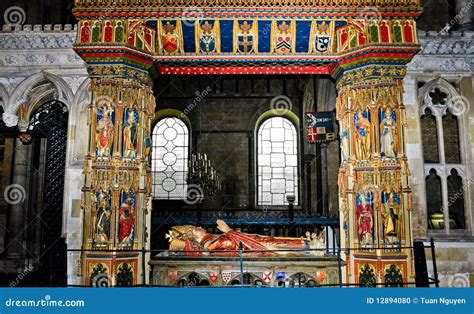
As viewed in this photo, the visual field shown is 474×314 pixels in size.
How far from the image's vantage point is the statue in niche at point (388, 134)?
7.07m

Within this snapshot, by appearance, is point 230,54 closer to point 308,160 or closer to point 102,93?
point 102,93

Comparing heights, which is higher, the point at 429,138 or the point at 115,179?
the point at 429,138

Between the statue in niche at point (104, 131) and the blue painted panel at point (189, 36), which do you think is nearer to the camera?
the statue in niche at point (104, 131)

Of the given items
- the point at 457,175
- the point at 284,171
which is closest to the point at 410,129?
the point at 457,175

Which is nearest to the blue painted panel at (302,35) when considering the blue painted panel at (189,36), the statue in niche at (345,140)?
the statue in niche at (345,140)

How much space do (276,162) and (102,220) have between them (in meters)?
9.84

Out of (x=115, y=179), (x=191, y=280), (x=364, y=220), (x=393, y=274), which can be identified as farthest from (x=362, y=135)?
(x=115, y=179)

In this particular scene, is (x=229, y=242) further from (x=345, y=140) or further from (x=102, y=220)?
(x=345, y=140)

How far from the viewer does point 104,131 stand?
23.4 ft

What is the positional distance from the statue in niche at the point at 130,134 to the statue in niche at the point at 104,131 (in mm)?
230

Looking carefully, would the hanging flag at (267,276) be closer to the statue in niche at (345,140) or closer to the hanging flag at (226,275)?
the hanging flag at (226,275)

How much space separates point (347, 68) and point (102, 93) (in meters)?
4.29

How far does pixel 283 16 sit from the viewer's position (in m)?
7.17

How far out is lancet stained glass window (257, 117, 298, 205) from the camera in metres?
15.8
